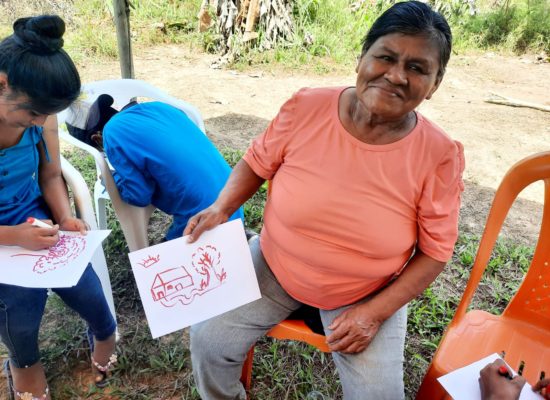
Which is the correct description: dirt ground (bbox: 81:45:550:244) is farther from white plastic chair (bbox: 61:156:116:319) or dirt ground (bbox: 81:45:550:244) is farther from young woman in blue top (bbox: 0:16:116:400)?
young woman in blue top (bbox: 0:16:116:400)

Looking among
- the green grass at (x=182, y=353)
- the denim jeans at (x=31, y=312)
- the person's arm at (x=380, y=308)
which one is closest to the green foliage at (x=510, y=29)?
the green grass at (x=182, y=353)

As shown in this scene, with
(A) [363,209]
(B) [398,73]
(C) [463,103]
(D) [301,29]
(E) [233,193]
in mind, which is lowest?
(C) [463,103]

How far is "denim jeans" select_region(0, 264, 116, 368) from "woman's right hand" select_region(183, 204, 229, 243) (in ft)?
1.78

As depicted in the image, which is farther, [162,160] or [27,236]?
[162,160]

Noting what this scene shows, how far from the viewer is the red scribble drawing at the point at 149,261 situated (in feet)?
4.58

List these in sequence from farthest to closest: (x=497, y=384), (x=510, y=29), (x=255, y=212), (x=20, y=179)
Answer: (x=510, y=29) < (x=255, y=212) < (x=20, y=179) < (x=497, y=384)

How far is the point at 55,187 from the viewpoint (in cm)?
178

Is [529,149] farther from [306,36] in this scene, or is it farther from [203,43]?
[203,43]

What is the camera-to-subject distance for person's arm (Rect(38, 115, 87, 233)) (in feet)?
5.66

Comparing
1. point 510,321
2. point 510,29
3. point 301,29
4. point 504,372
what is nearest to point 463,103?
point 301,29

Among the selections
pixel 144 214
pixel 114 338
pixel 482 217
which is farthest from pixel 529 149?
pixel 114 338

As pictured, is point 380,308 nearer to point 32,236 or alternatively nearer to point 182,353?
point 182,353

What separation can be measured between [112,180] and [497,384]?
170 cm

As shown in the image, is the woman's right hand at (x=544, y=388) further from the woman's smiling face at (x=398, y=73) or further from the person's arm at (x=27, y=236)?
the person's arm at (x=27, y=236)
